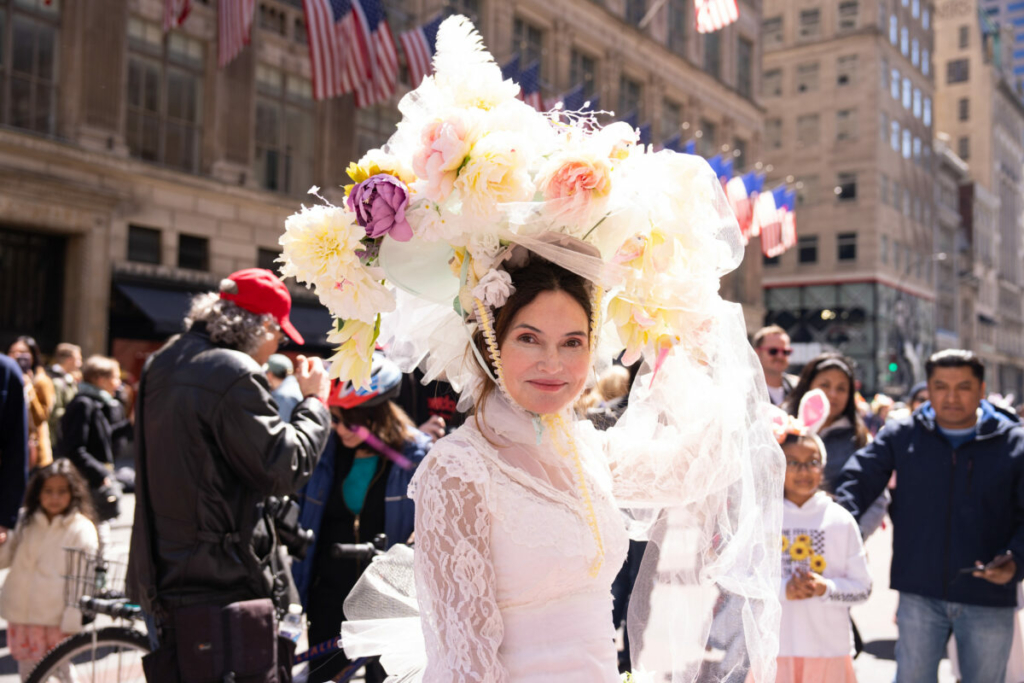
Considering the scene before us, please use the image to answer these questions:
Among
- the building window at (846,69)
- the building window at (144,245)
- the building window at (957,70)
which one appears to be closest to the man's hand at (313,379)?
the building window at (144,245)

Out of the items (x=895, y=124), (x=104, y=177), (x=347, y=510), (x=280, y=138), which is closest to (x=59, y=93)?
(x=104, y=177)

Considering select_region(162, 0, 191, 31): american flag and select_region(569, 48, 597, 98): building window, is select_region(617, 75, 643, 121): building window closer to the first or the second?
select_region(569, 48, 597, 98): building window

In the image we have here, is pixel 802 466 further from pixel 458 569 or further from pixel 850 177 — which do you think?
pixel 850 177

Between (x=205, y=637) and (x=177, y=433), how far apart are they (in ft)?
2.43

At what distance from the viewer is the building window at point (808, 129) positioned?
47938 mm

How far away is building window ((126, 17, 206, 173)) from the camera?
1703 cm

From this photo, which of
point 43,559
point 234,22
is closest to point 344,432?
point 43,559

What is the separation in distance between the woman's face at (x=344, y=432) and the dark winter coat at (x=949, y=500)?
250 centimetres

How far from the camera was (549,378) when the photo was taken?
2.13 m

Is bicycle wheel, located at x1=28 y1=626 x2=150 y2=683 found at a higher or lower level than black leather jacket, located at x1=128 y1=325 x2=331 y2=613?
lower

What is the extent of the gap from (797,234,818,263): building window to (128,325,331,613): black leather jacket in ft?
154

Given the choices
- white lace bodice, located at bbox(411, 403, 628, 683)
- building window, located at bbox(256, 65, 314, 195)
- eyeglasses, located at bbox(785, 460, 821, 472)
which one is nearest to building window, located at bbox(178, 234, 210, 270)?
building window, located at bbox(256, 65, 314, 195)

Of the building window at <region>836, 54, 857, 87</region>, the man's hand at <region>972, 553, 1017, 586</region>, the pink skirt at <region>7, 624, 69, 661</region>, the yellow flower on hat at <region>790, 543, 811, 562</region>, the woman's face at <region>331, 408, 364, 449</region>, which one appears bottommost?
the pink skirt at <region>7, 624, 69, 661</region>

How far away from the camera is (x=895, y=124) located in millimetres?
48219
